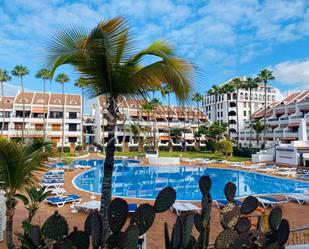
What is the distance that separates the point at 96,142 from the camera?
63.7m

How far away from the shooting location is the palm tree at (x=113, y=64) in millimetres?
5301

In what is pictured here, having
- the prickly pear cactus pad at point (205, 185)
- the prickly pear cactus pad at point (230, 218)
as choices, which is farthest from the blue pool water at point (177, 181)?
the prickly pear cactus pad at point (205, 185)

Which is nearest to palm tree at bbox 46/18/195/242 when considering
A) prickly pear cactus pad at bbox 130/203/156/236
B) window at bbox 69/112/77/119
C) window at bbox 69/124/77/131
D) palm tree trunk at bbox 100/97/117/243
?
palm tree trunk at bbox 100/97/117/243

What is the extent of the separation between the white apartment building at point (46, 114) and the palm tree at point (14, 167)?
50.1 m

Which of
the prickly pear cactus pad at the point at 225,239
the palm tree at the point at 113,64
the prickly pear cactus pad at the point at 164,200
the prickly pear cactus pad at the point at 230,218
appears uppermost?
the palm tree at the point at 113,64

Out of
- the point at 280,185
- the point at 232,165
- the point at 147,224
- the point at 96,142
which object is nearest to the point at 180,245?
the point at 147,224

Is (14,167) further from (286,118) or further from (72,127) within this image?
(286,118)

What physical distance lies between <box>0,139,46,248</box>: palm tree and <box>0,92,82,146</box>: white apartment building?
164ft

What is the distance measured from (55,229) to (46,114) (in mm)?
55820

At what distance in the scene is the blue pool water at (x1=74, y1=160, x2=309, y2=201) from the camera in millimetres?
22594

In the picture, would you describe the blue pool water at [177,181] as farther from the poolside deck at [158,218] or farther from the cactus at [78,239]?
the cactus at [78,239]

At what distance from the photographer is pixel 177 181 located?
27.8m

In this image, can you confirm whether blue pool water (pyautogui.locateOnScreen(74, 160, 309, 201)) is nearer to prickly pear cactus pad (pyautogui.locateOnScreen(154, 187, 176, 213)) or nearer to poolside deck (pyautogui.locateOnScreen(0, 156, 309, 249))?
poolside deck (pyautogui.locateOnScreen(0, 156, 309, 249))

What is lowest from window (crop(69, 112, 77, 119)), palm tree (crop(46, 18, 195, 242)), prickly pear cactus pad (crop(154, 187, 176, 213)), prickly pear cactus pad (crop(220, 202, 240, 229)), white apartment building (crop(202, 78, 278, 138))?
prickly pear cactus pad (crop(220, 202, 240, 229))
